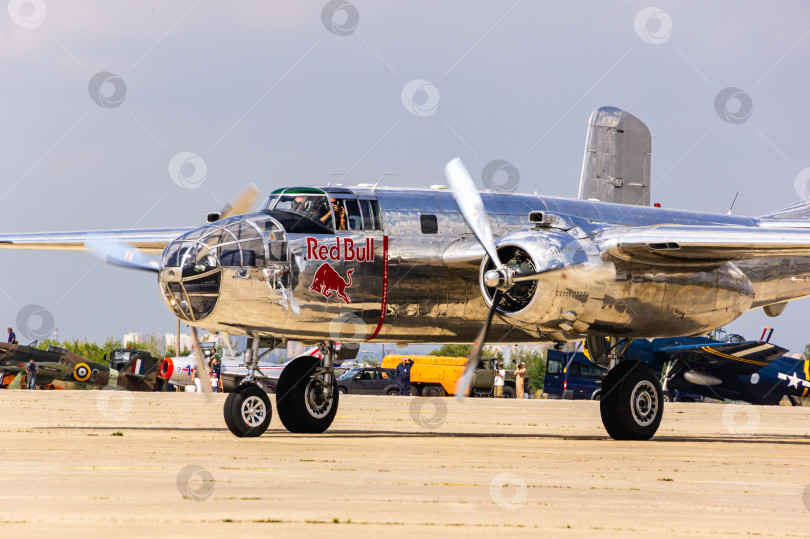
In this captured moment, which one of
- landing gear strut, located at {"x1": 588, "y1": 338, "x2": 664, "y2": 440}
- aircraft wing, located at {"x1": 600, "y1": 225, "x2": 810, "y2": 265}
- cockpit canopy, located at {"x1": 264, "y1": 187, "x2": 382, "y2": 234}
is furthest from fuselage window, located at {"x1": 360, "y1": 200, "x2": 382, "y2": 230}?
landing gear strut, located at {"x1": 588, "y1": 338, "x2": 664, "y2": 440}

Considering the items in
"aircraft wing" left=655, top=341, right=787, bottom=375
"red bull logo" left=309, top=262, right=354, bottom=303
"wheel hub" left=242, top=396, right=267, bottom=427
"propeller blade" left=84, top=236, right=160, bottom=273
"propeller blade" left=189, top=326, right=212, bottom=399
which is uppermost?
"propeller blade" left=84, top=236, right=160, bottom=273

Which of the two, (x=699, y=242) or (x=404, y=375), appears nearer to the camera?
(x=699, y=242)

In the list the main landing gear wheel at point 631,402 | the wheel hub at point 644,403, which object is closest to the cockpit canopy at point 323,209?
the main landing gear wheel at point 631,402

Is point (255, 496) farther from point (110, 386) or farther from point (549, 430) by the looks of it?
point (110, 386)

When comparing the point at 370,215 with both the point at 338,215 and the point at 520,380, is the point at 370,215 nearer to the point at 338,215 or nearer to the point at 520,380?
the point at 338,215

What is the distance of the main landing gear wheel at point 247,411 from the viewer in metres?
17.0

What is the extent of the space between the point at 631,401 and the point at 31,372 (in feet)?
119

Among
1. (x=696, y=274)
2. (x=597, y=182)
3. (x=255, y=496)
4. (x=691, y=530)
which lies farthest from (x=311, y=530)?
(x=597, y=182)

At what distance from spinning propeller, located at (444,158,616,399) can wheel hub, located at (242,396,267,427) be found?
11.4 feet

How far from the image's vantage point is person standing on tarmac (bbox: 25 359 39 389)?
155ft

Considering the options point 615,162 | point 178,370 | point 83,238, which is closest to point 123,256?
point 83,238

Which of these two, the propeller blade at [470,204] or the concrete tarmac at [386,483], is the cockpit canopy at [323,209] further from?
the concrete tarmac at [386,483]

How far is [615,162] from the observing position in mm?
26094

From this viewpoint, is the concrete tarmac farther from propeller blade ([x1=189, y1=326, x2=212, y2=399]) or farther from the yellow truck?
the yellow truck
